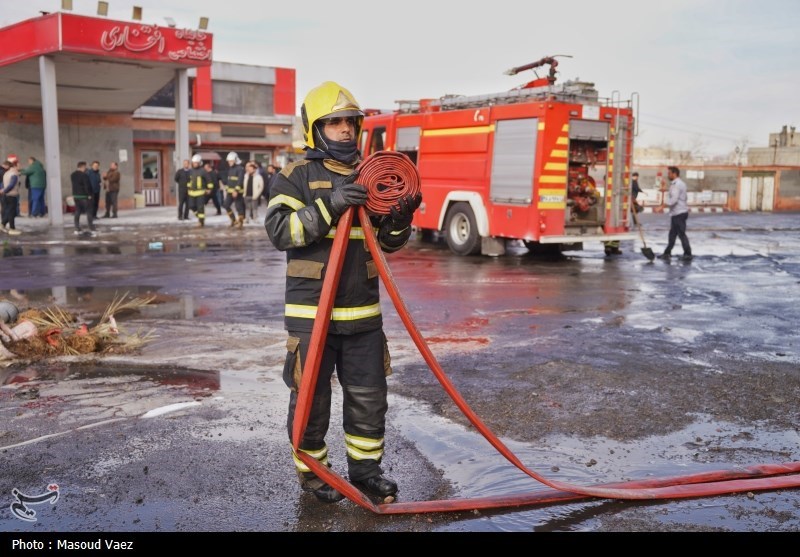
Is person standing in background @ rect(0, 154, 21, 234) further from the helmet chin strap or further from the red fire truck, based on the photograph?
the helmet chin strap

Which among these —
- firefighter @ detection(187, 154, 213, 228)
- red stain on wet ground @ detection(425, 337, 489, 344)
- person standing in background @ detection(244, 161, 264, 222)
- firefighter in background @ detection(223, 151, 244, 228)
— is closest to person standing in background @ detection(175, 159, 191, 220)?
firefighter @ detection(187, 154, 213, 228)

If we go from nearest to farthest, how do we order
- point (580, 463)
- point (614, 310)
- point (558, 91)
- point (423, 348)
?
point (423, 348) → point (580, 463) → point (614, 310) → point (558, 91)

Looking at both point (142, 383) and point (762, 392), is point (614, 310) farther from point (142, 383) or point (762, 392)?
point (142, 383)

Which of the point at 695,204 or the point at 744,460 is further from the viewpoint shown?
the point at 695,204

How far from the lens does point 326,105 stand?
3682 mm

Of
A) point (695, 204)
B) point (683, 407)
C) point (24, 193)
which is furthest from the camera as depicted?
point (695, 204)

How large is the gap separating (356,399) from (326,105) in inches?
54.4

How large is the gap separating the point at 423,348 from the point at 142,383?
2.80 meters

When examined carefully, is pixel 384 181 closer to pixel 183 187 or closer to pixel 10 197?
pixel 10 197

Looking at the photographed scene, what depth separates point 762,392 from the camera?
550 centimetres

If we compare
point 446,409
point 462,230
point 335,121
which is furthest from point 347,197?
point 462,230

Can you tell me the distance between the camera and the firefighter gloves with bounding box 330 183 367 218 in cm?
348
